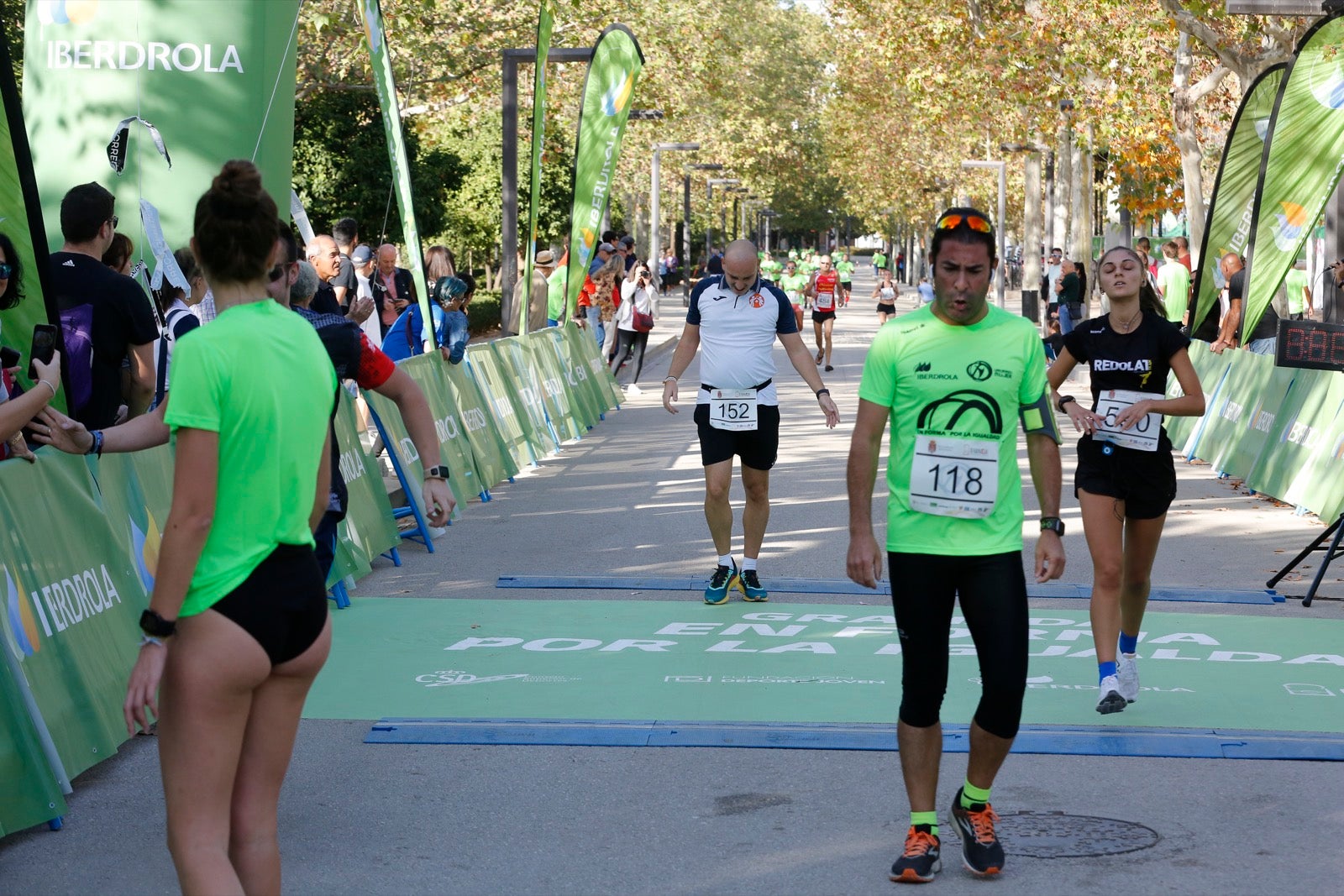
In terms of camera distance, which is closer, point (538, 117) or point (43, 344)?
point (43, 344)

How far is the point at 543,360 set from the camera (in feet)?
57.8

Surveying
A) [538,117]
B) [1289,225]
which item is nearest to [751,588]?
[1289,225]

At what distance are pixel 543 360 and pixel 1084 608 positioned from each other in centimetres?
915

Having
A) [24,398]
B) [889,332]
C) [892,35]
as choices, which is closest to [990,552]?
[889,332]

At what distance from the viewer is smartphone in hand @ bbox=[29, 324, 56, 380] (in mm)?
5859

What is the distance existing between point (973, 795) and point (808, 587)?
483 cm

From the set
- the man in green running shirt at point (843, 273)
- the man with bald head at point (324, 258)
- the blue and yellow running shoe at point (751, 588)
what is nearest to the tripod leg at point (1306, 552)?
the blue and yellow running shoe at point (751, 588)

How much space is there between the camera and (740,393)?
9.44 meters

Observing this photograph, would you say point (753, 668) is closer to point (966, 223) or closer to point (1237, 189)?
point (966, 223)


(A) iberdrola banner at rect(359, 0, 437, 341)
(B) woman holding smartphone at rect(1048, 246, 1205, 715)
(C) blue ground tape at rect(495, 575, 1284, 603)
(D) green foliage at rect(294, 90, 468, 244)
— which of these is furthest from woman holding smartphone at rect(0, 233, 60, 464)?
(D) green foliage at rect(294, 90, 468, 244)

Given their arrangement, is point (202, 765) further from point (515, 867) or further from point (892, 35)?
point (892, 35)

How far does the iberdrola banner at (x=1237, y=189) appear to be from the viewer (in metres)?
14.6

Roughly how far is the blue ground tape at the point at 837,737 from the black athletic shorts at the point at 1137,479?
890 millimetres

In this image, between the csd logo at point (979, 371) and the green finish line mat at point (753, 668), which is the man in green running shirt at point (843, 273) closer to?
the green finish line mat at point (753, 668)
